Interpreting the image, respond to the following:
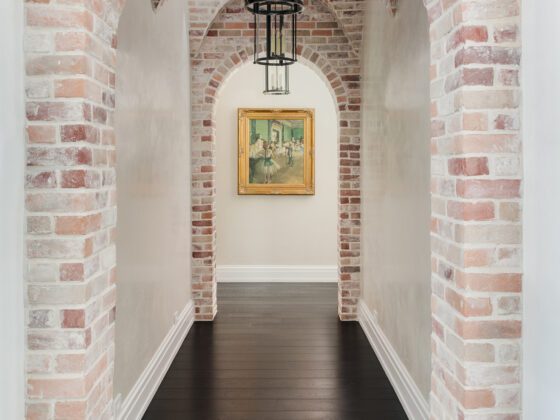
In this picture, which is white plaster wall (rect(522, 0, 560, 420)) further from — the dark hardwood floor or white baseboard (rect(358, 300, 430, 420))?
the dark hardwood floor

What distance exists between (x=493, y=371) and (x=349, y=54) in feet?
14.4

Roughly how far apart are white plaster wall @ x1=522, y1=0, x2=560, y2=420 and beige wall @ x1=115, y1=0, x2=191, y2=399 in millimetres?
2021

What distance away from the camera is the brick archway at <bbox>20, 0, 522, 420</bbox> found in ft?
5.83

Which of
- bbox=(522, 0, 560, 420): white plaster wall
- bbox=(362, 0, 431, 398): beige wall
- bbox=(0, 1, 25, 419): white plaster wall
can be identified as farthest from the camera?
bbox=(362, 0, 431, 398): beige wall

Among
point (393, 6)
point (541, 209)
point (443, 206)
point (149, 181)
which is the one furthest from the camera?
point (393, 6)

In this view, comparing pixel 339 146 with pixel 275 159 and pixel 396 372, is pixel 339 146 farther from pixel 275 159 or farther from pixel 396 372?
pixel 396 372

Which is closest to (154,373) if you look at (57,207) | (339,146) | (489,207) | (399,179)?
(399,179)

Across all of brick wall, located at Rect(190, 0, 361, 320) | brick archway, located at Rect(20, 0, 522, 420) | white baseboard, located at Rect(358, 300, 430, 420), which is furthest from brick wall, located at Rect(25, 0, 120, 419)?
brick wall, located at Rect(190, 0, 361, 320)

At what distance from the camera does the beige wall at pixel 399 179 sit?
10.2 ft

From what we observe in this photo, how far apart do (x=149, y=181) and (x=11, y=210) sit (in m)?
2.02

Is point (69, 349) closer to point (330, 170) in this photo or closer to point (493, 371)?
point (493, 371)

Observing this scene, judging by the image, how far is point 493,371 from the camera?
1.79 metres

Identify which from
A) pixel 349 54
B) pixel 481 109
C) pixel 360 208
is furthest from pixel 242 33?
pixel 481 109

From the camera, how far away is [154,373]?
3842mm
